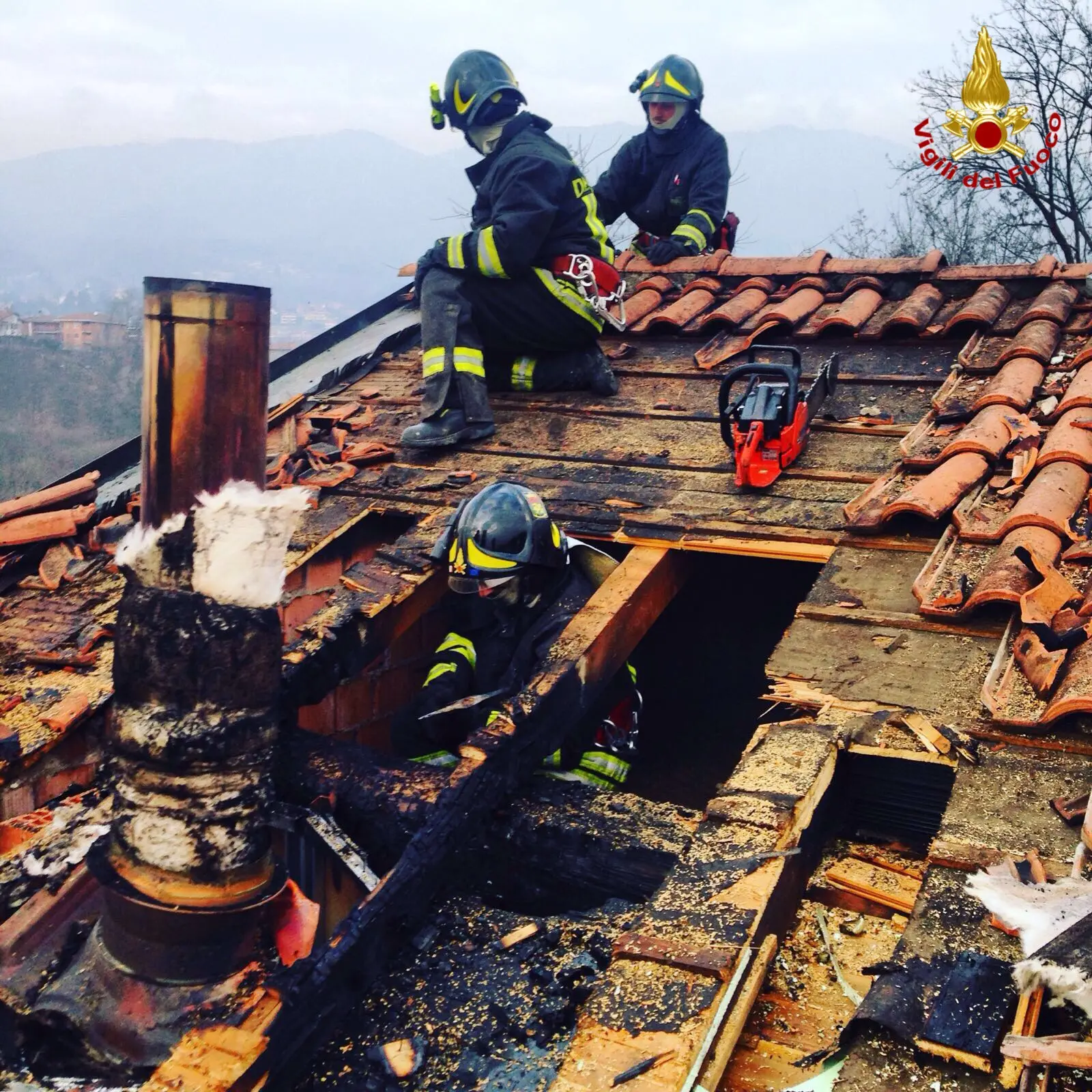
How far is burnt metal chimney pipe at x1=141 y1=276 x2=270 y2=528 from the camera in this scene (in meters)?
2.54

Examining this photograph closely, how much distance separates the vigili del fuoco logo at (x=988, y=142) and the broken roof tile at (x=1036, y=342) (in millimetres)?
12024

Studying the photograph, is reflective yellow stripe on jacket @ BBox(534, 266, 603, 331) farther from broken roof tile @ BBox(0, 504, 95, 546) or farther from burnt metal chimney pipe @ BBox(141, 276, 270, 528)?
burnt metal chimney pipe @ BBox(141, 276, 270, 528)

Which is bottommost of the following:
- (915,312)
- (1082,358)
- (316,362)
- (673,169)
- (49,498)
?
(49,498)

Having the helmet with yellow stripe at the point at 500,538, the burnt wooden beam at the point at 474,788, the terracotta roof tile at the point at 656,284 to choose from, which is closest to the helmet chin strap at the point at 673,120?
the terracotta roof tile at the point at 656,284

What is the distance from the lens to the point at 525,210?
16.5 feet

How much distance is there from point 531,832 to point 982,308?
153 inches

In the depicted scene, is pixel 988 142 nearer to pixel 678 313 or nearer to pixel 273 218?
pixel 678 313

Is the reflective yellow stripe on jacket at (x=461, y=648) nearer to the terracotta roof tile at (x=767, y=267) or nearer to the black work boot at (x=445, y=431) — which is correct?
the black work boot at (x=445, y=431)

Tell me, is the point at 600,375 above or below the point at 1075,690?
above

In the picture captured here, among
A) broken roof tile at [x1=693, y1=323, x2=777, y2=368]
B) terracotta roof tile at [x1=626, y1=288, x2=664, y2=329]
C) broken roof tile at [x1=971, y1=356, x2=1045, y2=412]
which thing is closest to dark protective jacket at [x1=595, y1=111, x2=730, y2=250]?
terracotta roof tile at [x1=626, y1=288, x2=664, y2=329]

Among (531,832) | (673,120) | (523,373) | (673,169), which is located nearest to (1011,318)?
(523,373)

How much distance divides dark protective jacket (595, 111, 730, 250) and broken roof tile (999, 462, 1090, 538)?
3.86 m

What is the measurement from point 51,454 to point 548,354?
31.9m

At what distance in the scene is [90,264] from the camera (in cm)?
9956
